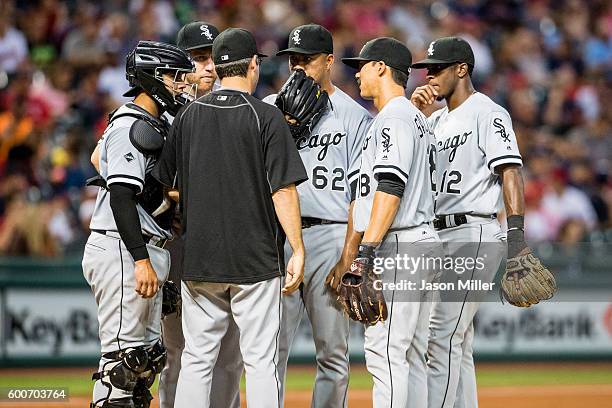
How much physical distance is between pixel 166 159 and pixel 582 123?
364 inches

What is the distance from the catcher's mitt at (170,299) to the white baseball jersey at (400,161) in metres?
1.14

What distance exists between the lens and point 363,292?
5.02m

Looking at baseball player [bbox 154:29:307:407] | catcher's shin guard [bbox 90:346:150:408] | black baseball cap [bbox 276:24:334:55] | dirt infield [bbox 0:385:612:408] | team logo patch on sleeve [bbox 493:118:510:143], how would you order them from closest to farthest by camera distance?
1. baseball player [bbox 154:29:307:407]
2. catcher's shin guard [bbox 90:346:150:408]
3. team logo patch on sleeve [bbox 493:118:510:143]
4. black baseball cap [bbox 276:24:334:55]
5. dirt infield [bbox 0:385:612:408]

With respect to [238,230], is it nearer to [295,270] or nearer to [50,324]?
[295,270]

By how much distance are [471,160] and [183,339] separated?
6.75 ft

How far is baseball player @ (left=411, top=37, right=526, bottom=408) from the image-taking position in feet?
18.0

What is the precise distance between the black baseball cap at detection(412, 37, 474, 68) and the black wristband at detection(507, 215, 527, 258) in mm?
1067

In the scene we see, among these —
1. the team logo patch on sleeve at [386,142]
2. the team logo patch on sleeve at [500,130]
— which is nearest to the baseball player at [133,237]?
the team logo patch on sleeve at [386,142]

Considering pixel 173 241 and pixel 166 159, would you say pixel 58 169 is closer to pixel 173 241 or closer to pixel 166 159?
pixel 173 241

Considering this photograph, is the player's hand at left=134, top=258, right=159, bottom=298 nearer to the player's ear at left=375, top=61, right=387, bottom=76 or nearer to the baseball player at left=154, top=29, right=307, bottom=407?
the baseball player at left=154, top=29, right=307, bottom=407

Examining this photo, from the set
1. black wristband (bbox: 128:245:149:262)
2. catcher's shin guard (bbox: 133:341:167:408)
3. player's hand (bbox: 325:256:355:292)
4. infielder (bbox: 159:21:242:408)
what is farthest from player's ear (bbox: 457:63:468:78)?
catcher's shin guard (bbox: 133:341:167:408)

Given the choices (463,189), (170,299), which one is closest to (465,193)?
(463,189)

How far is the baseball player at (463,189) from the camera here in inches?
217

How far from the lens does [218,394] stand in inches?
210
